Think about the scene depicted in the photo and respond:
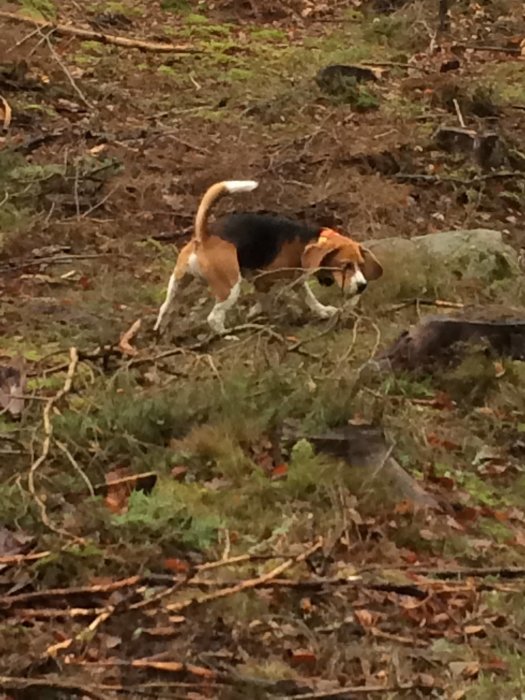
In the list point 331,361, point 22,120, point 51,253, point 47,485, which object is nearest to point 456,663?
point 47,485

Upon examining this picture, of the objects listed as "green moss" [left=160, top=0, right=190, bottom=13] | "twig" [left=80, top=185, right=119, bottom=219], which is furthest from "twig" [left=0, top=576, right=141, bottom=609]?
"green moss" [left=160, top=0, right=190, bottom=13]

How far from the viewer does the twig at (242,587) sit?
4461mm

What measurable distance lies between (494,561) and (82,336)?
3181mm

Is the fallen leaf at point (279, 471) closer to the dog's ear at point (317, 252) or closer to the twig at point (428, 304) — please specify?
the dog's ear at point (317, 252)

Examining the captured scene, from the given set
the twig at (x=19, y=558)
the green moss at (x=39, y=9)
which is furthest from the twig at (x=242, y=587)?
the green moss at (x=39, y=9)

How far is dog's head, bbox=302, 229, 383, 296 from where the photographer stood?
302 inches

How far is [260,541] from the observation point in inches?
196

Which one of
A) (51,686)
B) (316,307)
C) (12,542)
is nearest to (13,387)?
(12,542)

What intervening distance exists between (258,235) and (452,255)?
5.84 ft

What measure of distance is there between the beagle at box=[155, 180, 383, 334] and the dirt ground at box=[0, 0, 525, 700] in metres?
0.21

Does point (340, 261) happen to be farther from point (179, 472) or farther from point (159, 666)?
point (159, 666)

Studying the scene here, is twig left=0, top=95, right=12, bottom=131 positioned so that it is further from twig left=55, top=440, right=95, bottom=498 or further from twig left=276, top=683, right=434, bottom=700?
twig left=276, top=683, right=434, bottom=700

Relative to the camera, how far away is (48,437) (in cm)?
538

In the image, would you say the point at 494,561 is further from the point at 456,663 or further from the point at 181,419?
the point at 181,419
